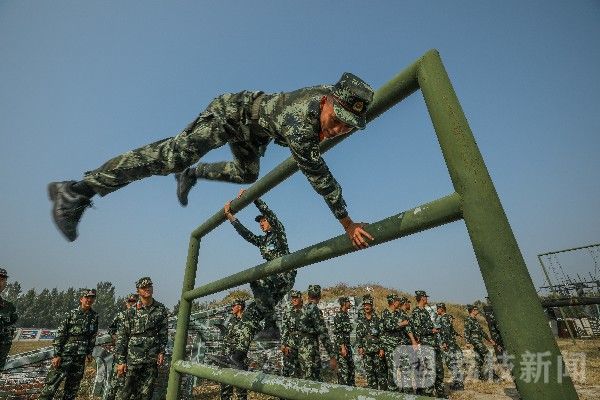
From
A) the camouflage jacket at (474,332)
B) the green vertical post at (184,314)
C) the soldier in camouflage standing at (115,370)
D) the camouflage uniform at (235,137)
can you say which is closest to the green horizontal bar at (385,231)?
the camouflage uniform at (235,137)

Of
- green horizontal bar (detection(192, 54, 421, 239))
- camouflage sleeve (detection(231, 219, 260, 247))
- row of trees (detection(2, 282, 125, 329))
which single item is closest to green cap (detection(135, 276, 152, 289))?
camouflage sleeve (detection(231, 219, 260, 247))

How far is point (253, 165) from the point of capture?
2492mm

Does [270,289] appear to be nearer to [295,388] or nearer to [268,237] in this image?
[268,237]

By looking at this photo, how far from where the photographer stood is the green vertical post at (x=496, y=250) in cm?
56

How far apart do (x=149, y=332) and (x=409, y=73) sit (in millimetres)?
6219

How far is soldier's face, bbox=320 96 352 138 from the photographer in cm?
157

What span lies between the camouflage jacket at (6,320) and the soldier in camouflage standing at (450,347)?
393 inches

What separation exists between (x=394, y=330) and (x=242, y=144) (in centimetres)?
692

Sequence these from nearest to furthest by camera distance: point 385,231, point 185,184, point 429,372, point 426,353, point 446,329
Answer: point 385,231 → point 185,184 → point 429,372 → point 426,353 → point 446,329

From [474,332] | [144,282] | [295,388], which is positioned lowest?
[295,388]

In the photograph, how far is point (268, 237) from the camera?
5047 mm

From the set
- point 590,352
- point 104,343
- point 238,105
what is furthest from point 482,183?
point 590,352

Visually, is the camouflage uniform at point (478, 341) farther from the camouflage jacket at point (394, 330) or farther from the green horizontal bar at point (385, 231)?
the green horizontal bar at point (385, 231)

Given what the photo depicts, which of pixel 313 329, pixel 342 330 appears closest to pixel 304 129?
pixel 313 329
